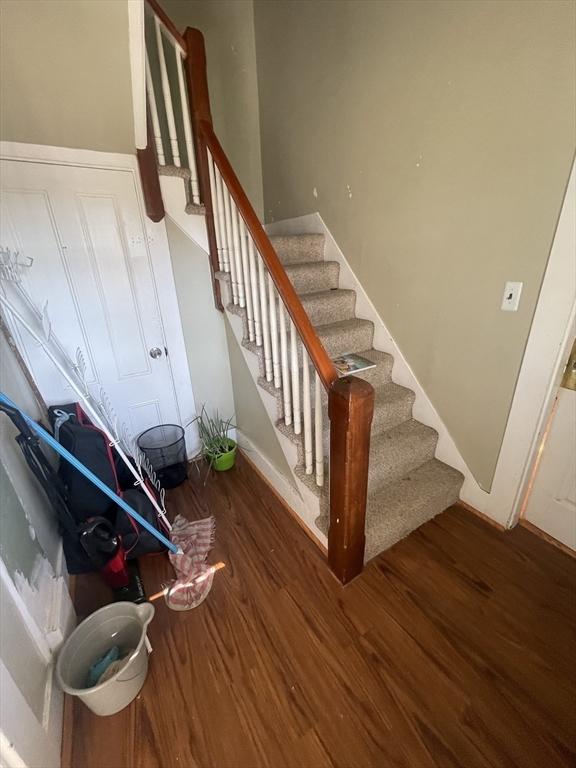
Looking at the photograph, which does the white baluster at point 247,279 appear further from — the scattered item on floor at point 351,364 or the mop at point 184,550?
the mop at point 184,550

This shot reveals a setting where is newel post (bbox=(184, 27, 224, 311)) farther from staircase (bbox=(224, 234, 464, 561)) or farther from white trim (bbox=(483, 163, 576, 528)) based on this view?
white trim (bbox=(483, 163, 576, 528))

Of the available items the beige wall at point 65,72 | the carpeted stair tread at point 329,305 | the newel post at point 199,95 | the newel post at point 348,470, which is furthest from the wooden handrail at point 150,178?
the newel post at point 348,470

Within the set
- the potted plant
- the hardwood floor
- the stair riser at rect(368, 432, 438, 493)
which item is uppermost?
the stair riser at rect(368, 432, 438, 493)

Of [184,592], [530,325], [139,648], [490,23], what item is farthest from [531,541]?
[490,23]

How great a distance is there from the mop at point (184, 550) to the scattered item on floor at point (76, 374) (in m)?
0.12

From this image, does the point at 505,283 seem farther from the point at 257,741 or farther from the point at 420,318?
the point at 257,741

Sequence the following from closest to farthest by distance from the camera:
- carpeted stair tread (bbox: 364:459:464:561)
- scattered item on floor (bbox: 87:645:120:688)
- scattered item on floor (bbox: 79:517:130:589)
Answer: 1. scattered item on floor (bbox: 87:645:120:688)
2. scattered item on floor (bbox: 79:517:130:589)
3. carpeted stair tread (bbox: 364:459:464:561)

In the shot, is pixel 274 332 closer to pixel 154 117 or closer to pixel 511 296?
pixel 511 296

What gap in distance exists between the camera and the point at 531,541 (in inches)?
65.6

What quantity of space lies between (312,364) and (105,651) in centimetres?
136

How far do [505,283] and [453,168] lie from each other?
0.60 metres

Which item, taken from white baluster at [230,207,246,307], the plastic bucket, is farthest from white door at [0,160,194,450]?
the plastic bucket

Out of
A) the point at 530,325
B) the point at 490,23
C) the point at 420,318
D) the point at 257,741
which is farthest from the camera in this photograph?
the point at 420,318

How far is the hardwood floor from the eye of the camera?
1.01 meters
